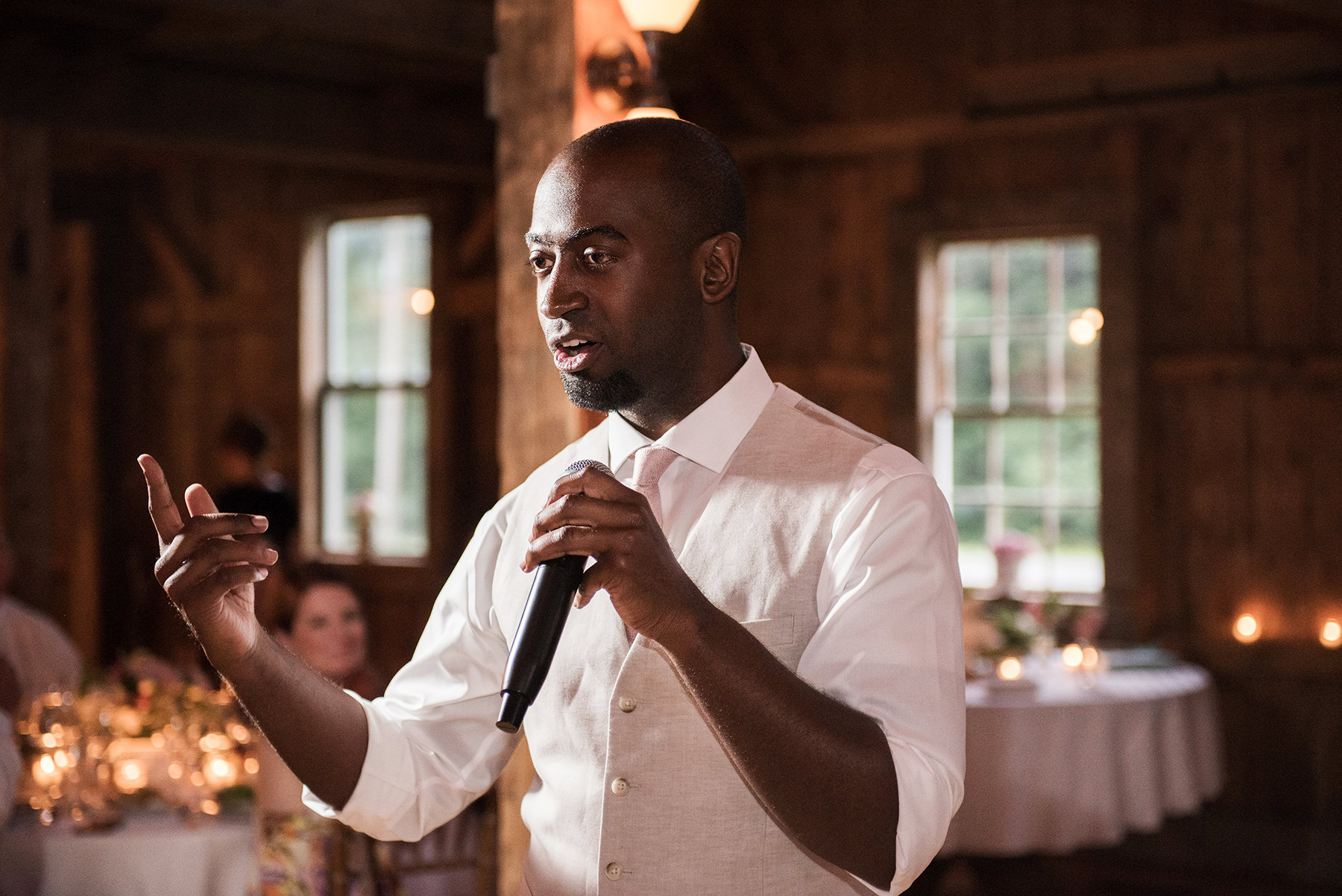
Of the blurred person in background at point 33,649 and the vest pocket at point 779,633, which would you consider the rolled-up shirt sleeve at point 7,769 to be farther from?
the vest pocket at point 779,633

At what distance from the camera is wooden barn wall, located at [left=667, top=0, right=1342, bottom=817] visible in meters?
6.21

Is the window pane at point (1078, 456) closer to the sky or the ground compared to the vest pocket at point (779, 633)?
closer to the sky

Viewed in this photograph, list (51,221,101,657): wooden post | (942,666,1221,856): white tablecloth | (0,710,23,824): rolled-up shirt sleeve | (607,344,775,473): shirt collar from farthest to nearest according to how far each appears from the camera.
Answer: (51,221,101,657): wooden post
(942,666,1221,856): white tablecloth
(0,710,23,824): rolled-up shirt sleeve
(607,344,775,473): shirt collar

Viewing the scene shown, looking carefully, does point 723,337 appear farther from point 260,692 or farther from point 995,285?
point 995,285

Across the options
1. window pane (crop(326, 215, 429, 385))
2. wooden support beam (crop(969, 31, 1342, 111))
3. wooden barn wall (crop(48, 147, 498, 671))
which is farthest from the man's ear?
window pane (crop(326, 215, 429, 385))

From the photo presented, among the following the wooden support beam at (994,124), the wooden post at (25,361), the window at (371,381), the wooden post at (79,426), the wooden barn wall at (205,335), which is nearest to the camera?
the wooden post at (25,361)

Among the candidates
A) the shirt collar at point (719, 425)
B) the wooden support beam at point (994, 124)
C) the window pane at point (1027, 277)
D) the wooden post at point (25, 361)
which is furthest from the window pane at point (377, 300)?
the shirt collar at point (719, 425)

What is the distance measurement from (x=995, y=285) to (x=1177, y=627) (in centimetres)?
181

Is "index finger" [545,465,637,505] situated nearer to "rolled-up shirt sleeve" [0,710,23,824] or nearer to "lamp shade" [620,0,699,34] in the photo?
"lamp shade" [620,0,699,34]

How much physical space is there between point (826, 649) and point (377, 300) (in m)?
7.45

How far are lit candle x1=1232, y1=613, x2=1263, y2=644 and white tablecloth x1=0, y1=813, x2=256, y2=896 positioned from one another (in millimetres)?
4620

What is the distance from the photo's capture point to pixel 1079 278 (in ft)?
22.1

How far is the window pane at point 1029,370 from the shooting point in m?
6.87

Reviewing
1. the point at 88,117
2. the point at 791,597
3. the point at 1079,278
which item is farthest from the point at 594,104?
the point at 1079,278
